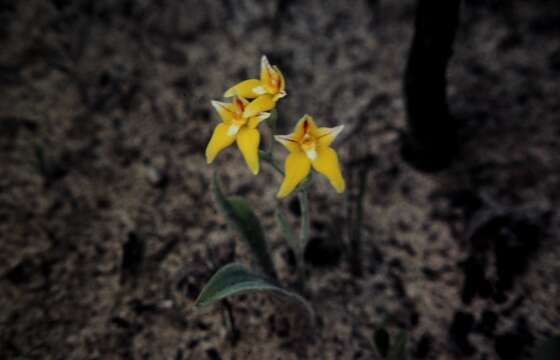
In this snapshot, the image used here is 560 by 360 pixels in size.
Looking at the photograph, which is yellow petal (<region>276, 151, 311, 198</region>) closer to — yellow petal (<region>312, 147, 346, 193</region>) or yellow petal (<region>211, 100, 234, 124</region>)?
yellow petal (<region>312, 147, 346, 193</region>)

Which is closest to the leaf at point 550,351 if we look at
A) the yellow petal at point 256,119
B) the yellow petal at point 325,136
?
the yellow petal at point 325,136

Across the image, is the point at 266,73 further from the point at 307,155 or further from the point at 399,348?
the point at 399,348

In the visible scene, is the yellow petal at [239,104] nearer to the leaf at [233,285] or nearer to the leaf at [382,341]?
the leaf at [233,285]

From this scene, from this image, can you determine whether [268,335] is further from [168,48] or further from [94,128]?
[168,48]

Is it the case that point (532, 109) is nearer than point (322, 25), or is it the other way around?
point (532, 109)

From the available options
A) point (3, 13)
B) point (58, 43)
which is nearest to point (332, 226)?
point (58, 43)

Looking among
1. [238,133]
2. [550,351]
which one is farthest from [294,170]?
[550,351]
